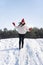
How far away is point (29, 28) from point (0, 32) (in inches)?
963

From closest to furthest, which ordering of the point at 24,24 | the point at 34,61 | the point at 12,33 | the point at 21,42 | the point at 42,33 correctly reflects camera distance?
the point at 34,61 → the point at 24,24 → the point at 21,42 → the point at 42,33 → the point at 12,33

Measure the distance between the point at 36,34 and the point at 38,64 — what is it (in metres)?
24.2

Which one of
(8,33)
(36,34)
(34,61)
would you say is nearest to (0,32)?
(8,33)

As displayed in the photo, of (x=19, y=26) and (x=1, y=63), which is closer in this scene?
(x=1, y=63)

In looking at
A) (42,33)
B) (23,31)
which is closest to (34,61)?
(23,31)

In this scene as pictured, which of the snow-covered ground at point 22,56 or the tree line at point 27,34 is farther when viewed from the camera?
the tree line at point 27,34

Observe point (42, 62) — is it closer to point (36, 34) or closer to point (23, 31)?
point (23, 31)

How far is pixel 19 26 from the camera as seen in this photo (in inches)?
391

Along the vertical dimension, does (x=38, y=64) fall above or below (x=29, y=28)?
below

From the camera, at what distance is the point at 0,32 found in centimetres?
3412

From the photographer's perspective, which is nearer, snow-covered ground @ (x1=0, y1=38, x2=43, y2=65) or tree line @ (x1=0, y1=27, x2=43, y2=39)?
snow-covered ground @ (x1=0, y1=38, x2=43, y2=65)

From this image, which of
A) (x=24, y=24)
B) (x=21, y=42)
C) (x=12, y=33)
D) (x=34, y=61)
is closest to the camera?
(x=34, y=61)

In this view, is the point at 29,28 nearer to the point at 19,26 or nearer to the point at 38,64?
the point at 19,26

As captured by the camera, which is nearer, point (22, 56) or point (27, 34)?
point (22, 56)
